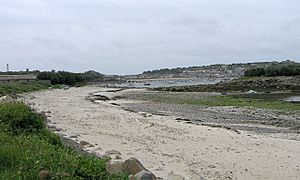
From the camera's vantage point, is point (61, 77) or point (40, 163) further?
point (61, 77)

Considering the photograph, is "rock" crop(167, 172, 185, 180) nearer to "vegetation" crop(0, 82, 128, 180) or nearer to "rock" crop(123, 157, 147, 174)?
"rock" crop(123, 157, 147, 174)

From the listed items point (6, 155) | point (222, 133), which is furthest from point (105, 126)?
point (6, 155)

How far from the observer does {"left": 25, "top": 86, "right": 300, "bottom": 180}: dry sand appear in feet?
43.8

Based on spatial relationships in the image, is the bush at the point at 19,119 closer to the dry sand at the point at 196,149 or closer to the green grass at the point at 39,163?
the dry sand at the point at 196,149

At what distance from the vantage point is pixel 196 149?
16.9 metres

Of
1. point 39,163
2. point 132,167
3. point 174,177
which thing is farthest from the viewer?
point 174,177

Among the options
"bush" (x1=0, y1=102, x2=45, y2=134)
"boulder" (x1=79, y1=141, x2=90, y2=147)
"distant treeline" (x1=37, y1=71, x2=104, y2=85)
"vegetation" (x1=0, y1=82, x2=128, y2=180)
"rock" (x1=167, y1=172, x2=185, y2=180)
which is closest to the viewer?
"vegetation" (x1=0, y1=82, x2=128, y2=180)

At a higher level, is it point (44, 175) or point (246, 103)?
point (44, 175)

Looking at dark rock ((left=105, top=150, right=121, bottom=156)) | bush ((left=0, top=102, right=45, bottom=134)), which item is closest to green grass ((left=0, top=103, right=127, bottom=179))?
bush ((left=0, top=102, right=45, bottom=134))

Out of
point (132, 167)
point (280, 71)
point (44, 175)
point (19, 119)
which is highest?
point (280, 71)

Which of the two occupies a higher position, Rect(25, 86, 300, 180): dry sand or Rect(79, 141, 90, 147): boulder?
Rect(79, 141, 90, 147): boulder

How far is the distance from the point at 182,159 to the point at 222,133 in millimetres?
6782

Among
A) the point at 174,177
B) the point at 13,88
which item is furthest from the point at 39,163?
the point at 13,88

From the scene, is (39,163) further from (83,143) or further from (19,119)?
(83,143)
